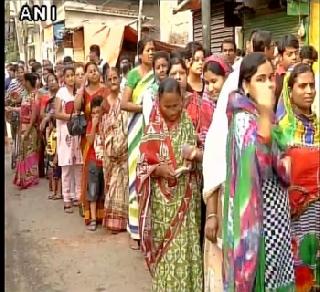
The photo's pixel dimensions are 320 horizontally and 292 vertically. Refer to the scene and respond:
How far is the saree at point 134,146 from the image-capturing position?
5.42m

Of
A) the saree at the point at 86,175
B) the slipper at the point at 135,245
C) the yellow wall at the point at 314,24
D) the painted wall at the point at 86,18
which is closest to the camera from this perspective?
the slipper at the point at 135,245

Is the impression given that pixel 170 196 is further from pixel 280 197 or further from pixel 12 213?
pixel 12 213

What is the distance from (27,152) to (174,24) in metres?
7.52

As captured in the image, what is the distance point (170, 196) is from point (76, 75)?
148 inches

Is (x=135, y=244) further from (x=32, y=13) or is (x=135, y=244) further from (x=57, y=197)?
(x=32, y=13)

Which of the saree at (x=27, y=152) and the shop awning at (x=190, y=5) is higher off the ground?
the shop awning at (x=190, y=5)

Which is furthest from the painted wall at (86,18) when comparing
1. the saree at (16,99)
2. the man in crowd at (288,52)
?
the man in crowd at (288,52)

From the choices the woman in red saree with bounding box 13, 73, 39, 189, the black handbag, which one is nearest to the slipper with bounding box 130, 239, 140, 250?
the black handbag

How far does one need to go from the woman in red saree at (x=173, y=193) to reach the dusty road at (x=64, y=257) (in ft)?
2.94

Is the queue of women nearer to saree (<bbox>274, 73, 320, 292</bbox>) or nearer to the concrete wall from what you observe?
saree (<bbox>274, 73, 320, 292</bbox>)

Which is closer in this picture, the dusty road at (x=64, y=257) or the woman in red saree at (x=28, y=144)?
the dusty road at (x=64, y=257)

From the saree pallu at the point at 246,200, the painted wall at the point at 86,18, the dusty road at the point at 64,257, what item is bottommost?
the dusty road at the point at 64,257

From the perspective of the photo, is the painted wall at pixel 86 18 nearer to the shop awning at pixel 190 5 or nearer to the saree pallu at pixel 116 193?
the shop awning at pixel 190 5

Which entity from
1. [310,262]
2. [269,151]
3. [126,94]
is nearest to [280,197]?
[269,151]
